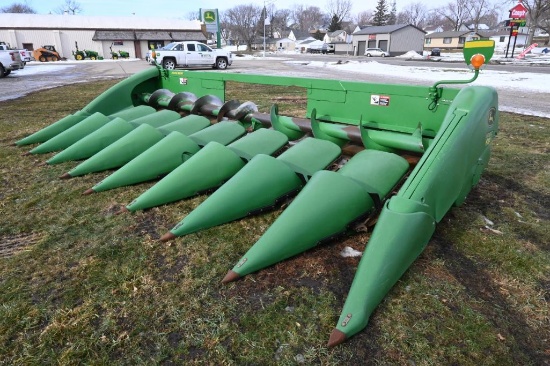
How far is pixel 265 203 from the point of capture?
2809 mm

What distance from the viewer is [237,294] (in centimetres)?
209

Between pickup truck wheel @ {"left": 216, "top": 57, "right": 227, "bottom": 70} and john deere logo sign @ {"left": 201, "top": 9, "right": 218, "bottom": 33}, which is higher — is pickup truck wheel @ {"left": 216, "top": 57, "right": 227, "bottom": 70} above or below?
below

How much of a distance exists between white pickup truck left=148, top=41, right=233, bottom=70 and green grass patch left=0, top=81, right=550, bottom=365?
20013 millimetres

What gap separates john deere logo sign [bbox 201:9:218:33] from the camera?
45.3 m

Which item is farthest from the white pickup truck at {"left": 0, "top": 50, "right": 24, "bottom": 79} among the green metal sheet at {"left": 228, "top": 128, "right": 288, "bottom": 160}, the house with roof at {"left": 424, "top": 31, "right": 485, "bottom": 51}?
the house with roof at {"left": 424, "top": 31, "right": 485, "bottom": 51}

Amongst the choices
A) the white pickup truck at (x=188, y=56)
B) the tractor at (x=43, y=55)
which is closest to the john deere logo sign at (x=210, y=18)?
the tractor at (x=43, y=55)

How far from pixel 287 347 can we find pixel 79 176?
305cm

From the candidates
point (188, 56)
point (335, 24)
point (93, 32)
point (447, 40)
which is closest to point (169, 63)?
point (188, 56)

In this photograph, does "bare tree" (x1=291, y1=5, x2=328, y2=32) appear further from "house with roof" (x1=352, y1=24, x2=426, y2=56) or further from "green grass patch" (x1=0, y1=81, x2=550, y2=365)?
"green grass patch" (x1=0, y1=81, x2=550, y2=365)

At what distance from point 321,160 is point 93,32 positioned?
5205 cm

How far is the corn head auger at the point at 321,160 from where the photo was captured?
2.06m

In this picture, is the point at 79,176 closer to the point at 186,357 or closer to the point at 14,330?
the point at 14,330

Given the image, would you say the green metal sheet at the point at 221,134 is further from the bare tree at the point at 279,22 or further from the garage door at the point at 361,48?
the bare tree at the point at 279,22

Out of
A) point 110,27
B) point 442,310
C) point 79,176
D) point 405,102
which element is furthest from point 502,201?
point 110,27
